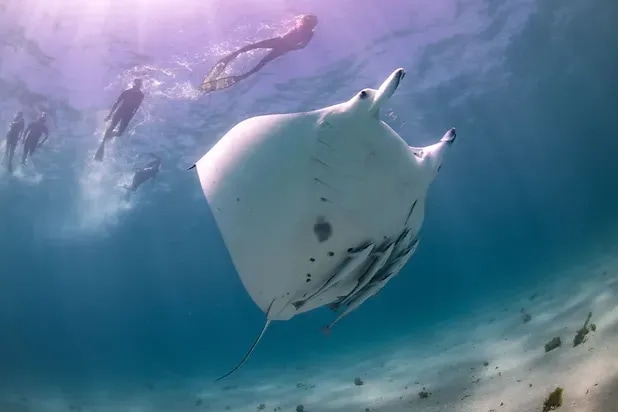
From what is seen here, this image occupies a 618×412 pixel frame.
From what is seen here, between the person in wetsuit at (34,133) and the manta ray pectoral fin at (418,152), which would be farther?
the person in wetsuit at (34,133)

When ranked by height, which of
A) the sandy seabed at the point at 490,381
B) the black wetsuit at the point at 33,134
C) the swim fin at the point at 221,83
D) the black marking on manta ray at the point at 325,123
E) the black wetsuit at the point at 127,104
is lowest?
the sandy seabed at the point at 490,381

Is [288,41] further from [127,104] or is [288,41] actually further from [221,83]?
[127,104]

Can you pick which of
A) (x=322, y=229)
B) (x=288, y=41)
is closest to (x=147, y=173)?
(x=288, y=41)

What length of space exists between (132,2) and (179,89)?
3.88 meters

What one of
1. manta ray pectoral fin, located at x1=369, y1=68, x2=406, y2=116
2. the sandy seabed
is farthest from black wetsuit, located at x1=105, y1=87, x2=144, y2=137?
manta ray pectoral fin, located at x1=369, y1=68, x2=406, y2=116

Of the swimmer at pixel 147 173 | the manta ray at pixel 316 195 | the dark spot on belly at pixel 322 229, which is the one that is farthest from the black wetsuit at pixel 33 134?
the dark spot on belly at pixel 322 229

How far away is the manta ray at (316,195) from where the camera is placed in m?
3.35

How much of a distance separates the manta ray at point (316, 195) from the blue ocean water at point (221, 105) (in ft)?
40.3

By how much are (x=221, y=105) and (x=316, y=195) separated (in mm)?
17008

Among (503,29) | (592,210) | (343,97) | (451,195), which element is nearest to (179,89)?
(343,97)

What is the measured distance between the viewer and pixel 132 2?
14.2m

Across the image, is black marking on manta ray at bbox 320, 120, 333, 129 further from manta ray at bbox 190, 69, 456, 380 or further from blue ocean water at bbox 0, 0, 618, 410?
blue ocean water at bbox 0, 0, 618, 410

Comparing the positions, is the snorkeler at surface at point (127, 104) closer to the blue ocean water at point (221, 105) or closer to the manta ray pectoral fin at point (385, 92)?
the blue ocean water at point (221, 105)

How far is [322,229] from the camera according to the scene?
3602 mm
